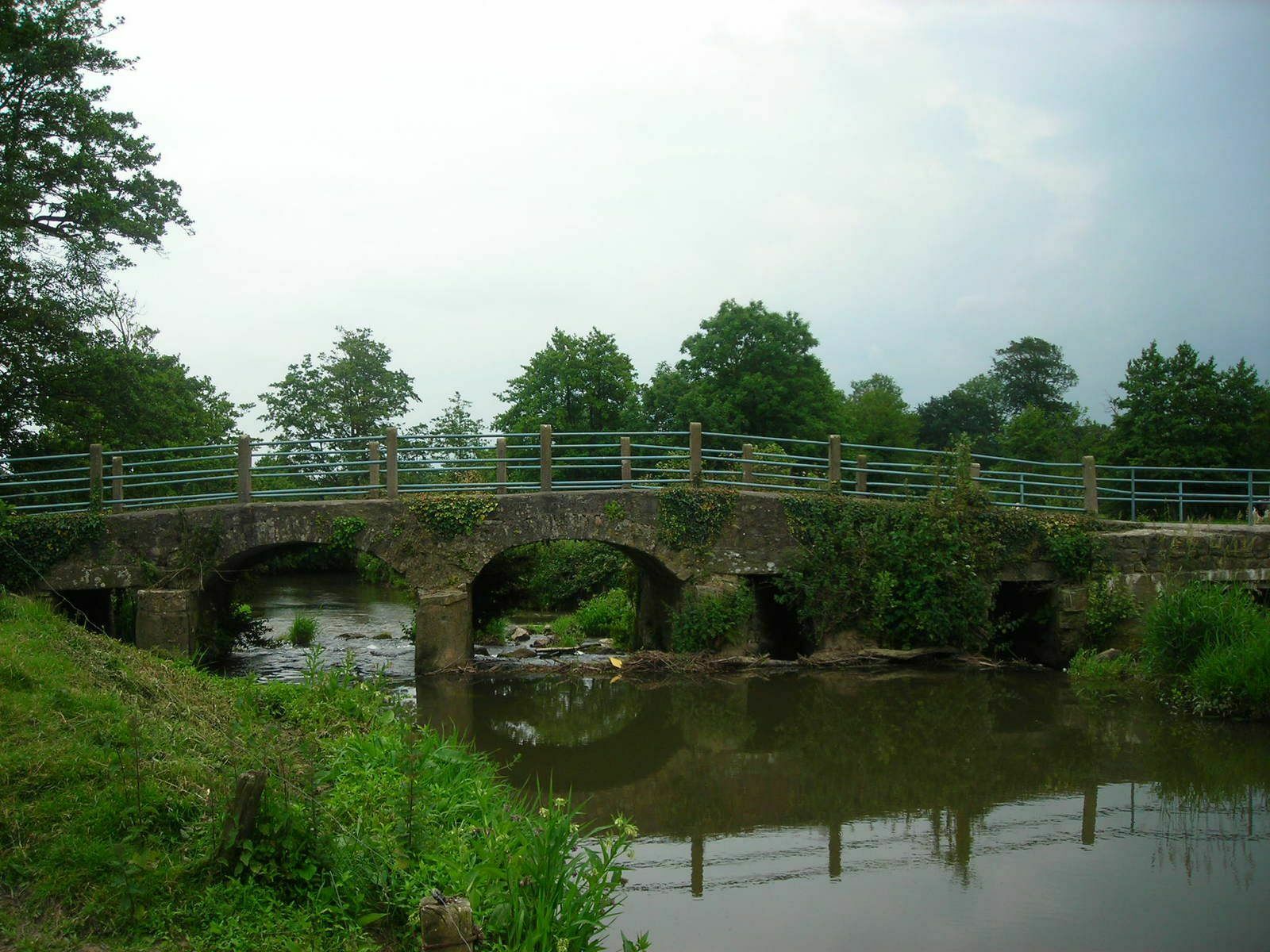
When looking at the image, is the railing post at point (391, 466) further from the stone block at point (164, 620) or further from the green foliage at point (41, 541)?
the green foliage at point (41, 541)

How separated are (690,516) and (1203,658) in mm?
7242

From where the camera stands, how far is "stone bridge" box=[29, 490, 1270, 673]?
1570 centimetres

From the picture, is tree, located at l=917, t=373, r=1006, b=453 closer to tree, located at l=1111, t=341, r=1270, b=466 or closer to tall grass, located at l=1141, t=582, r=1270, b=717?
tree, located at l=1111, t=341, r=1270, b=466

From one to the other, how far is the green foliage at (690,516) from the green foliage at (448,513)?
2.61 m

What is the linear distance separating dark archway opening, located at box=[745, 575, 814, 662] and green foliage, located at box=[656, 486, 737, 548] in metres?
1.05

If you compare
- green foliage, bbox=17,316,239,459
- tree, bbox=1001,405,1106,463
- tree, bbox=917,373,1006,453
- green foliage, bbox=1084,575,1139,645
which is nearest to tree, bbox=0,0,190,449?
green foliage, bbox=17,316,239,459

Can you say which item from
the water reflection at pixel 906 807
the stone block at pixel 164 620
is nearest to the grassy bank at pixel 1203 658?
the water reflection at pixel 906 807

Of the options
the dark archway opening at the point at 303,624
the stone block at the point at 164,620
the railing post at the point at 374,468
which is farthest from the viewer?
the dark archway opening at the point at 303,624

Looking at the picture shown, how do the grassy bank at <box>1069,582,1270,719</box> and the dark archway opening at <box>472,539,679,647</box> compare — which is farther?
the dark archway opening at <box>472,539,679,647</box>

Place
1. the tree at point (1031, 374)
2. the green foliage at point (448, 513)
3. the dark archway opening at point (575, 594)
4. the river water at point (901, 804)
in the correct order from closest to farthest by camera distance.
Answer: the river water at point (901, 804)
the green foliage at point (448, 513)
the dark archway opening at point (575, 594)
the tree at point (1031, 374)

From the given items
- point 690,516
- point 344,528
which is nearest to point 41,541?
point 344,528

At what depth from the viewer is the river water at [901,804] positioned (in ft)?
21.9

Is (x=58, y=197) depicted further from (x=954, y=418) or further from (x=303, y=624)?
(x=954, y=418)

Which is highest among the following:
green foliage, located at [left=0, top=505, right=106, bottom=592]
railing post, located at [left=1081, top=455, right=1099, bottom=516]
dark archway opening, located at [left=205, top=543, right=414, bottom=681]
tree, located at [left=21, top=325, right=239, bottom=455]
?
tree, located at [left=21, top=325, right=239, bottom=455]
